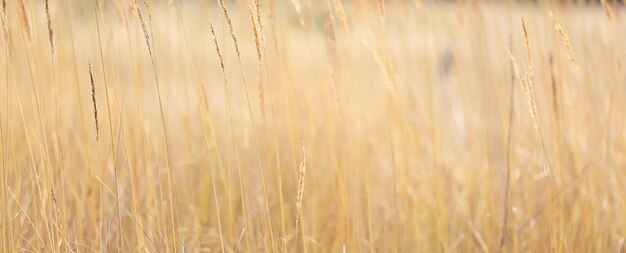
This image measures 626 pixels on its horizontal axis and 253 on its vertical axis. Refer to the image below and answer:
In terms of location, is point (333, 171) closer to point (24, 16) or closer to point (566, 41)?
point (566, 41)

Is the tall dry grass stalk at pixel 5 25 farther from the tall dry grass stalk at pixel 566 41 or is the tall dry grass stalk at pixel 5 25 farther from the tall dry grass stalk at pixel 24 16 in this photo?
the tall dry grass stalk at pixel 566 41

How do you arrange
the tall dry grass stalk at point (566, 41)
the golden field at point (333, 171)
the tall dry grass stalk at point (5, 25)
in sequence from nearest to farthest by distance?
the tall dry grass stalk at point (5, 25) < the tall dry grass stalk at point (566, 41) < the golden field at point (333, 171)

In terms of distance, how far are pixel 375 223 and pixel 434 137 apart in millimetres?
224

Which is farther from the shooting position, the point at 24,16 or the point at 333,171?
the point at 333,171

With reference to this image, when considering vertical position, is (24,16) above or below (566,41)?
above

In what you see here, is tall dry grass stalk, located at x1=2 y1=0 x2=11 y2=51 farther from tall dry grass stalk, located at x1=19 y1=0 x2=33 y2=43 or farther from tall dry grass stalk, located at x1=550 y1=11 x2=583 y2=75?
tall dry grass stalk, located at x1=550 y1=11 x2=583 y2=75

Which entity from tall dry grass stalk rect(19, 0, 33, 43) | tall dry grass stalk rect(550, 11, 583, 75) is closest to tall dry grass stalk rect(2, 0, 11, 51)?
tall dry grass stalk rect(19, 0, 33, 43)

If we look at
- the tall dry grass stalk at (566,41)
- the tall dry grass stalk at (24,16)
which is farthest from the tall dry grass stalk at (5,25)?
the tall dry grass stalk at (566,41)

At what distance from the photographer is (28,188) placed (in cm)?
150

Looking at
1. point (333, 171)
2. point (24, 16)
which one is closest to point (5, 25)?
point (24, 16)

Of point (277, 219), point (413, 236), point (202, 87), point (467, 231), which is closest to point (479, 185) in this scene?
point (467, 231)

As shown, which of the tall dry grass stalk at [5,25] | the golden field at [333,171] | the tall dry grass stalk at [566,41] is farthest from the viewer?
the golden field at [333,171]

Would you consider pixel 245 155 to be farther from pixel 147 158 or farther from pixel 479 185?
pixel 147 158

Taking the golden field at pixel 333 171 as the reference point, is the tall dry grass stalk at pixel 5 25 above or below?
above
